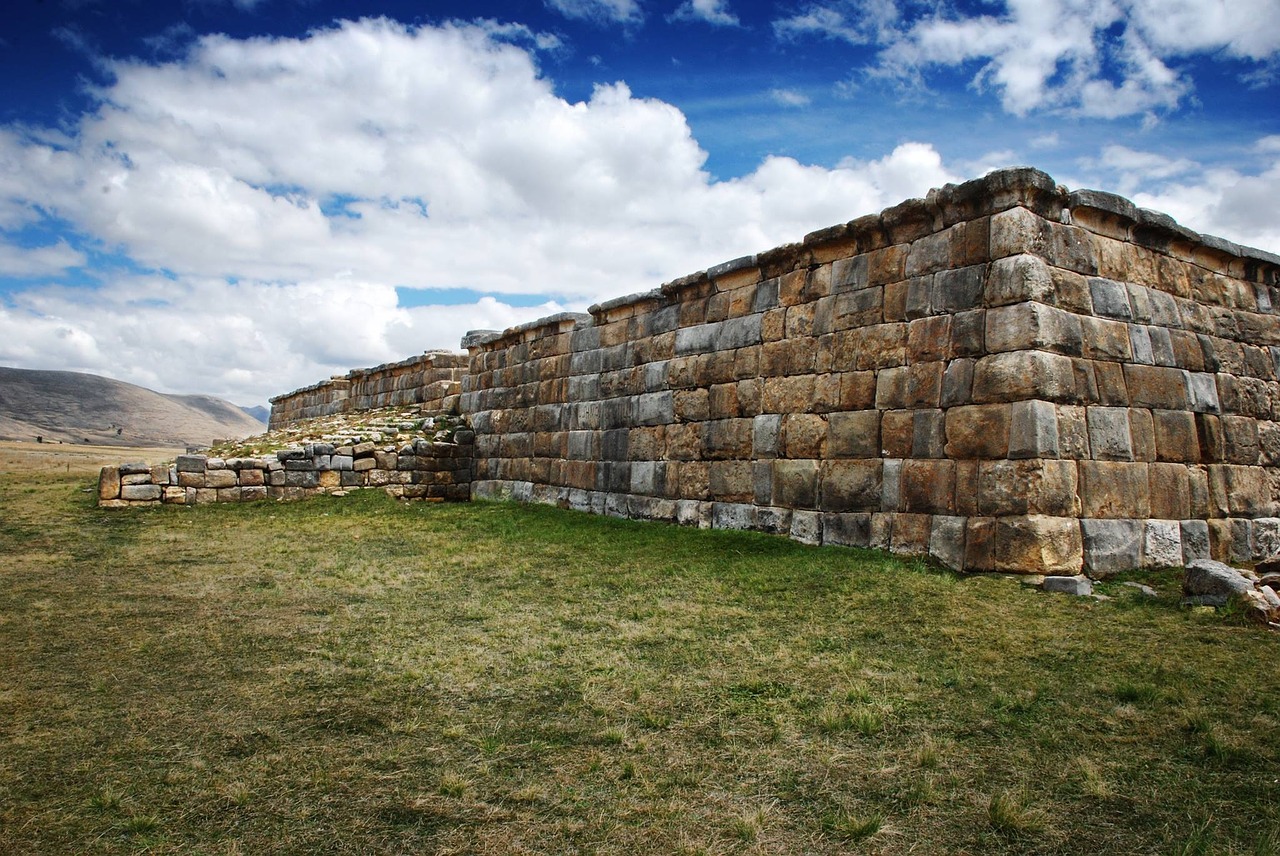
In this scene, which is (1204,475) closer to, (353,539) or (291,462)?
(353,539)

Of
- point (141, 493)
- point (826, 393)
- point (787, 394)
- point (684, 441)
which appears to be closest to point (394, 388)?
point (141, 493)

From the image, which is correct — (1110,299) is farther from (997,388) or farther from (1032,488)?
(1032,488)

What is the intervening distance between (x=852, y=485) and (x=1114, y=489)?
8.61 ft

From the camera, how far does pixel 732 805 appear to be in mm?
4004

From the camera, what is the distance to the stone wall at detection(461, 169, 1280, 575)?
25.8ft

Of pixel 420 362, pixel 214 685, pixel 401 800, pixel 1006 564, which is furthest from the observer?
pixel 420 362

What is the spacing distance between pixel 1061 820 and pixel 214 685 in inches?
210

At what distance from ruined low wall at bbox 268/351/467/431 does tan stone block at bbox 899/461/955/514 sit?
13643 millimetres

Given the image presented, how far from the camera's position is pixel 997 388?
7934 mm

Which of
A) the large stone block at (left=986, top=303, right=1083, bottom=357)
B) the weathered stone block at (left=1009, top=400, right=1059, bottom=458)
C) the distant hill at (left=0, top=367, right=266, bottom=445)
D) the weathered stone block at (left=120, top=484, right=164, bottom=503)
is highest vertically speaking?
the distant hill at (left=0, top=367, right=266, bottom=445)

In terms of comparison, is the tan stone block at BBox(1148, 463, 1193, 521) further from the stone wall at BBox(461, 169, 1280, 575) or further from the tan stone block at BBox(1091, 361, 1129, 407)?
the tan stone block at BBox(1091, 361, 1129, 407)

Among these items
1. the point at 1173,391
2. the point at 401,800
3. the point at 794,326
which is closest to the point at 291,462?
the point at 794,326

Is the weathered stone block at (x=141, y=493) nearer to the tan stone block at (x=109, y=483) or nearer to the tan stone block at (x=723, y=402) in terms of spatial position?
the tan stone block at (x=109, y=483)

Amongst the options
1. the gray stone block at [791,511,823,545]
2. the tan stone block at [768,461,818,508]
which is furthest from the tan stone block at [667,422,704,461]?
the gray stone block at [791,511,823,545]
